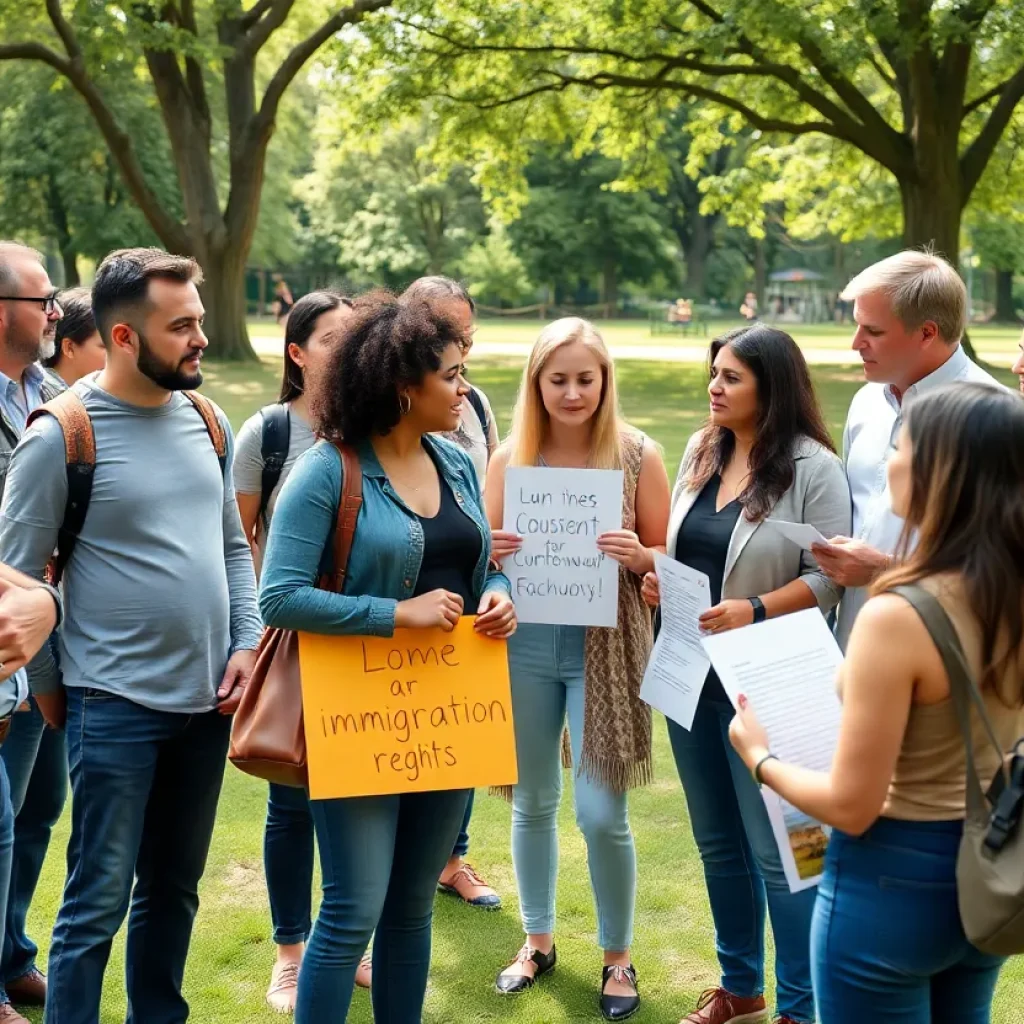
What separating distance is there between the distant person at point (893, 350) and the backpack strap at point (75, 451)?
1.97m

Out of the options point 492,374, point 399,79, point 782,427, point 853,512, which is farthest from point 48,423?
point 492,374

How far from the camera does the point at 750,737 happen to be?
2656 mm

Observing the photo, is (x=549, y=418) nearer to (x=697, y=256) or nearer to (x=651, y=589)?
(x=651, y=589)

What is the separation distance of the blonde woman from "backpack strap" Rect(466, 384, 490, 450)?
24.3 inches

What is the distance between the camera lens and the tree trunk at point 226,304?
26469 mm

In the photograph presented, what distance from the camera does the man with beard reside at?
3301mm

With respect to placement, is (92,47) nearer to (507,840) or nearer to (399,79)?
(399,79)

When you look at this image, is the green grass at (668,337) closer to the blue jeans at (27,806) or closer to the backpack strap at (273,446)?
the backpack strap at (273,446)

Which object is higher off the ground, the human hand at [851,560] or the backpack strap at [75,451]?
the backpack strap at [75,451]

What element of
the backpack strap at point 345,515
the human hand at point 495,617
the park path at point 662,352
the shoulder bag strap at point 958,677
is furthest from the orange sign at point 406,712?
the park path at point 662,352

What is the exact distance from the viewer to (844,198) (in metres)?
30.6

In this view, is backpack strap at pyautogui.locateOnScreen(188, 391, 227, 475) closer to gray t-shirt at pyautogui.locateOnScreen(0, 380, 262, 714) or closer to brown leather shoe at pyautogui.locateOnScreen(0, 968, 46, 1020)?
gray t-shirt at pyautogui.locateOnScreen(0, 380, 262, 714)

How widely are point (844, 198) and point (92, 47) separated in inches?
693

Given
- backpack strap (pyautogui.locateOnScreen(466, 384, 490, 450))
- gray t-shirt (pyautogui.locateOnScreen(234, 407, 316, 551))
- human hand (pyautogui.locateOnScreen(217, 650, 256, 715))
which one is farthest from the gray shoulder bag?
backpack strap (pyautogui.locateOnScreen(466, 384, 490, 450))
